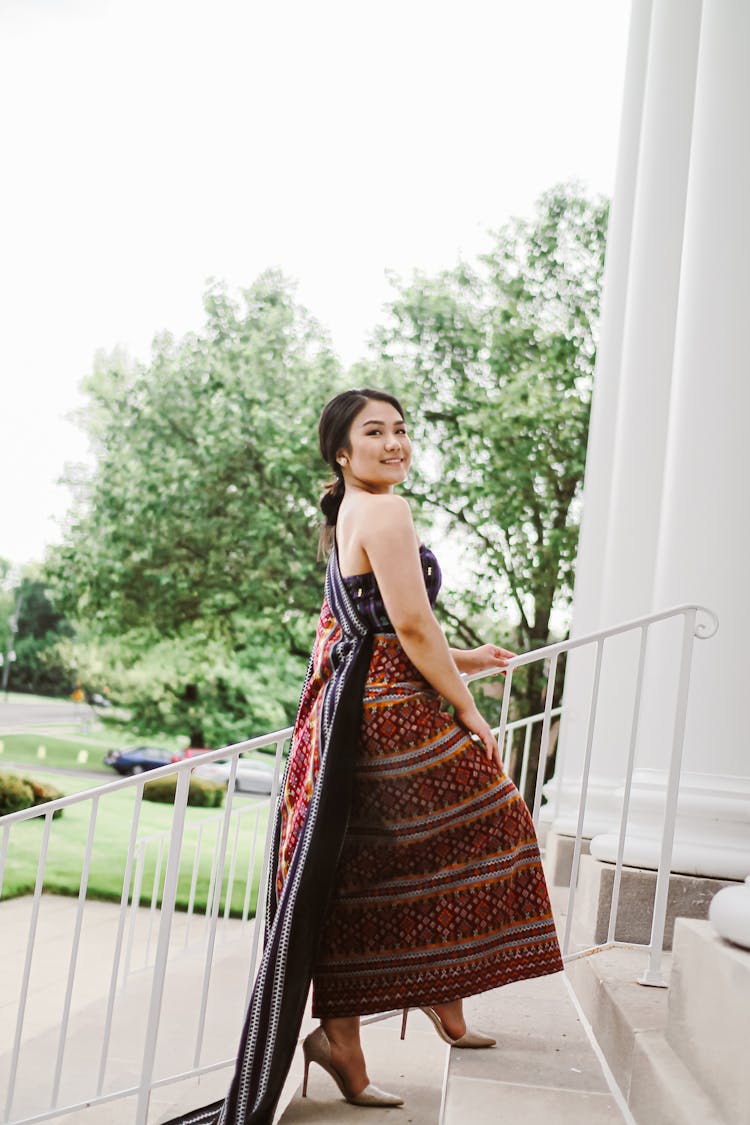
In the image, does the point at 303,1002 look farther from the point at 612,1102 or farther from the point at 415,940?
the point at 612,1102

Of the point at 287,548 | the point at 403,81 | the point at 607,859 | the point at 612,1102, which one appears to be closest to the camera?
the point at 612,1102

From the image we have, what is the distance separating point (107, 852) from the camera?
1577 cm

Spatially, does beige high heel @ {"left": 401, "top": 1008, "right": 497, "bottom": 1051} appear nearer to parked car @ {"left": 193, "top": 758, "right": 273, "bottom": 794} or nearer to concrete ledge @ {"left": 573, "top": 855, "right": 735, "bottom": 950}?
concrete ledge @ {"left": 573, "top": 855, "right": 735, "bottom": 950}

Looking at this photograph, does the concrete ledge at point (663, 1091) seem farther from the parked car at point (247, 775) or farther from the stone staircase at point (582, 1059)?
the parked car at point (247, 775)

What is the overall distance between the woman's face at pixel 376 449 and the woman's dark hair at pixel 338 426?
12 millimetres

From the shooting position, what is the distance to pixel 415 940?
2.04m

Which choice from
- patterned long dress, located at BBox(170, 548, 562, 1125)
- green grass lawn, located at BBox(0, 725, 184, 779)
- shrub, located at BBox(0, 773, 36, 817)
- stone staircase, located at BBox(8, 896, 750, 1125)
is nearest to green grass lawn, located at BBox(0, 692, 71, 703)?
green grass lawn, located at BBox(0, 725, 184, 779)

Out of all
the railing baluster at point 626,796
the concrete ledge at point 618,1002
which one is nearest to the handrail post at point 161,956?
the concrete ledge at point 618,1002

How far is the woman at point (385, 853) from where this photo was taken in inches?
78.6

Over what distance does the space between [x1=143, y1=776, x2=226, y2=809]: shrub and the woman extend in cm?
1391

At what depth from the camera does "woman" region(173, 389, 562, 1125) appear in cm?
200

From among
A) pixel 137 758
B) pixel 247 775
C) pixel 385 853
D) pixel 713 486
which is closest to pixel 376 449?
pixel 385 853

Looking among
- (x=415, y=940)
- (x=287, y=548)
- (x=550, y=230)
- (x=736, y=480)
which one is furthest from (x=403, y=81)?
(x=415, y=940)

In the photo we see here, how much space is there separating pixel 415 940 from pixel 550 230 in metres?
12.0
